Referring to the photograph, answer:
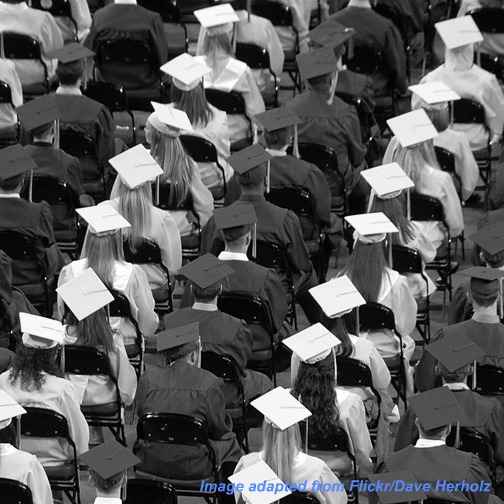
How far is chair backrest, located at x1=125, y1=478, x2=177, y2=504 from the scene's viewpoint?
281 inches

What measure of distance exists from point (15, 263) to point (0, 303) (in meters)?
0.59

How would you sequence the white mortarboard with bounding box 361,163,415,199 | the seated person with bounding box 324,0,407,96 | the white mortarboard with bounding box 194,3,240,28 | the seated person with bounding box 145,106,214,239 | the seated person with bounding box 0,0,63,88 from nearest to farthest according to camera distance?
the white mortarboard with bounding box 361,163,415,199, the seated person with bounding box 145,106,214,239, the white mortarboard with bounding box 194,3,240,28, the seated person with bounding box 0,0,63,88, the seated person with bounding box 324,0,407,96

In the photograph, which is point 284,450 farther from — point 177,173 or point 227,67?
point 227,67

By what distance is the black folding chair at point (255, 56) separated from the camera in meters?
11.2

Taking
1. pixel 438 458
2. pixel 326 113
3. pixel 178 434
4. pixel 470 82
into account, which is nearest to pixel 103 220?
pixel 178 434

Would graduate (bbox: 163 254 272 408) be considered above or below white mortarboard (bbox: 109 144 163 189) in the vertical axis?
below

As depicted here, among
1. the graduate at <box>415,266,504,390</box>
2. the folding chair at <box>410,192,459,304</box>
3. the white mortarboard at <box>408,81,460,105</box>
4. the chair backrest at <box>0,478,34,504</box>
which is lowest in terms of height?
Answer: the folding chair at <box>410,192,459,304</box>

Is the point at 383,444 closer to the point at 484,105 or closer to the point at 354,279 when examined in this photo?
the point at 354,279

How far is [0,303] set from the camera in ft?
28.1

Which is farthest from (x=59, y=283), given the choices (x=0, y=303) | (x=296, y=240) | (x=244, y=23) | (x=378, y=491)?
(x=244, y=23)

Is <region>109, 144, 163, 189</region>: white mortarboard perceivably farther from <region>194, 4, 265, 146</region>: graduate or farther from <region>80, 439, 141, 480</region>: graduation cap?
<region>80, 439, 141, 480</region>: graduation cap

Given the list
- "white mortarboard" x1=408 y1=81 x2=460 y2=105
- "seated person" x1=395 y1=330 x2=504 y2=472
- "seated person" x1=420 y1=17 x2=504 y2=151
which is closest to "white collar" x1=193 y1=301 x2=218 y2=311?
"seated person" x1=395 y1=330 x2=504 y2=472

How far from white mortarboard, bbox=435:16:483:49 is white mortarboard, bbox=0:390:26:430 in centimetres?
462

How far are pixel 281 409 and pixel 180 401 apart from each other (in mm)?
664
